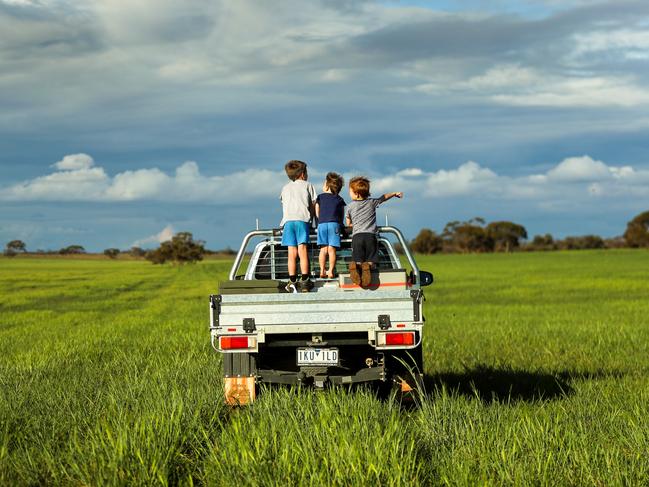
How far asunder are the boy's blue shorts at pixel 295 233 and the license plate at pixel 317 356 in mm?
1871

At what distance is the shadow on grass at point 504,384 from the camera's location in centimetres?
984

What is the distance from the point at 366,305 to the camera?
7.76 m

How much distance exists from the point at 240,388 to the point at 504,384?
4092mm

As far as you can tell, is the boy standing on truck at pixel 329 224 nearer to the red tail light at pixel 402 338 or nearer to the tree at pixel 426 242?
the red tail light at pixel 402 338

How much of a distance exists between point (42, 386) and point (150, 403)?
2.52 meters

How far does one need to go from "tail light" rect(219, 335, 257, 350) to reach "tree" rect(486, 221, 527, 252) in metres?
141

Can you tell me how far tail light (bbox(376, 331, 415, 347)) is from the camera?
7785 mm

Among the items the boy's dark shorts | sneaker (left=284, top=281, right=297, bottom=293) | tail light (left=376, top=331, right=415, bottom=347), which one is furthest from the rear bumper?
the boy's dark shorts

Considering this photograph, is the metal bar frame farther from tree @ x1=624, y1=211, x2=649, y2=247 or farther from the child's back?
tree @ x1=624, y1=211, x2=649, y2=247

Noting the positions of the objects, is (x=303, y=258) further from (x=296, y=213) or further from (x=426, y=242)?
(x=426, y=242)

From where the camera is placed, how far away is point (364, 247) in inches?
365

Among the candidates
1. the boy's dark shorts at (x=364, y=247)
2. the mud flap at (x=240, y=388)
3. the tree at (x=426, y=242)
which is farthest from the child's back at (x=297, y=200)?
the tree at (x=426, y=242)

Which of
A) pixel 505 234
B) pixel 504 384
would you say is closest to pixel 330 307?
pixel 504 384

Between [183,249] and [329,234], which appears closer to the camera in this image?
[329,234]
